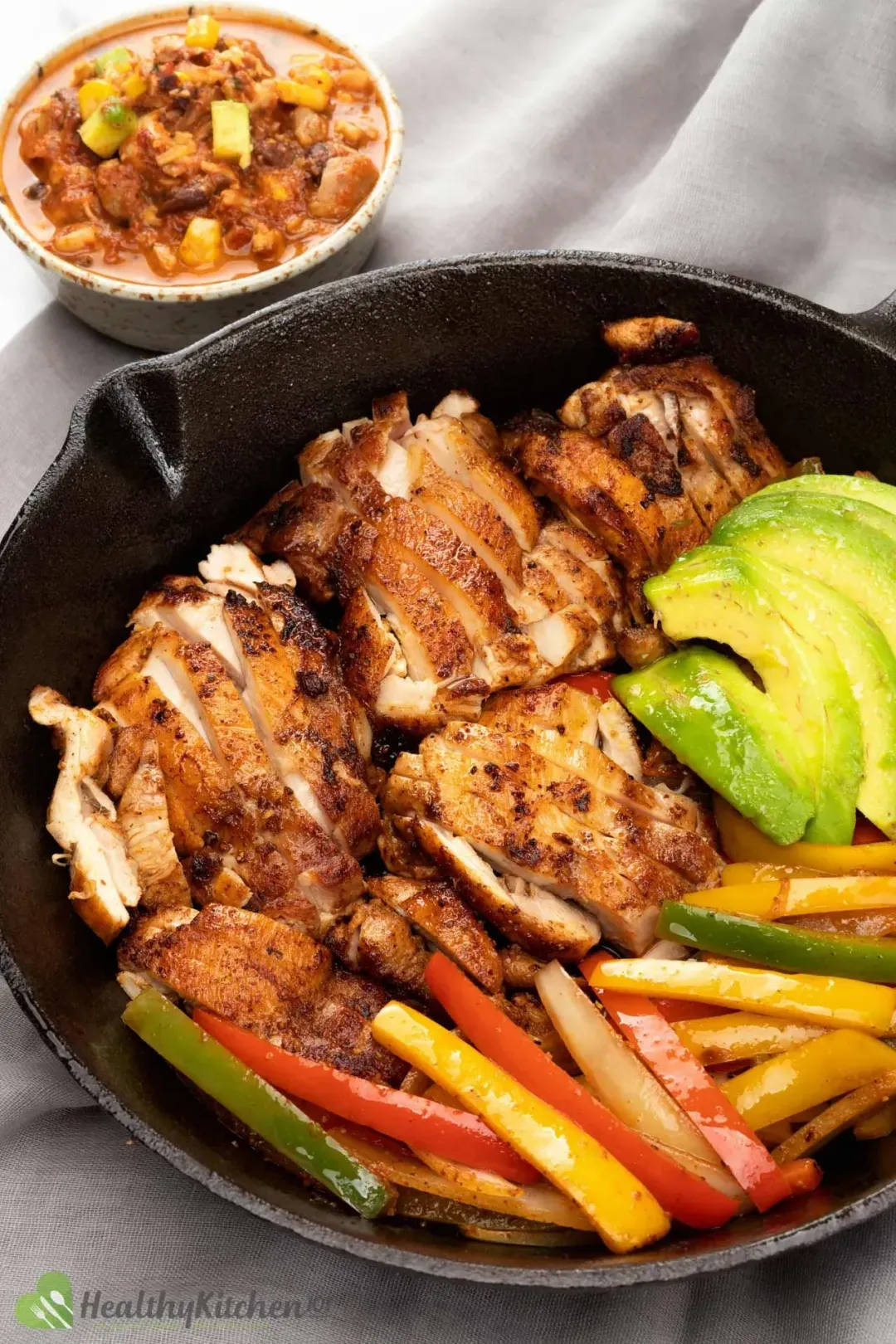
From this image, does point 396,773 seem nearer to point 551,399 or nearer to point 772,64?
point 551,399

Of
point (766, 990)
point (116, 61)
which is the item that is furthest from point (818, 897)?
point (116, 61)

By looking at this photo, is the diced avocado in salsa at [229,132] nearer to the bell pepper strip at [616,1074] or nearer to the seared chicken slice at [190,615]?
the seared chicken slice at [190,615]

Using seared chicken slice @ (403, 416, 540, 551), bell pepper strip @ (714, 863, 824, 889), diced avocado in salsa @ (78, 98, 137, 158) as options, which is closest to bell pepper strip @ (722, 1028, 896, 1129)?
bell pepper strip @ (714, 863, 824, 889)

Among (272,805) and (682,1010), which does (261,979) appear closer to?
(272,805)

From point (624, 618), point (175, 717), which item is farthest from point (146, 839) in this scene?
point (624, 618)

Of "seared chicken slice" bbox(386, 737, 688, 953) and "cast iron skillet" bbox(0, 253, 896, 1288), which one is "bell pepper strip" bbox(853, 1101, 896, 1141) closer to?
"cast iron skillet" bbox(0, 253, 896, 1288)

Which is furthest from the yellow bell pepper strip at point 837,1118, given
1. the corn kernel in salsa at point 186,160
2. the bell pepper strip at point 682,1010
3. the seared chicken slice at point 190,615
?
the corn kernel in salsa at point 186,160

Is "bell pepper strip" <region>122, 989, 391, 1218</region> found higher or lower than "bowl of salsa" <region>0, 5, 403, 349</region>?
lower
